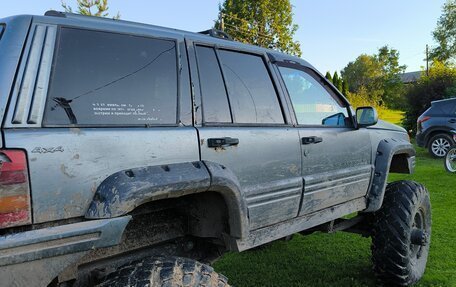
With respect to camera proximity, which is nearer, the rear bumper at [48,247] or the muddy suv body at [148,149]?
the rear bumper at [48,247]

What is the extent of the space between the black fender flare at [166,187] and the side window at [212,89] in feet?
1.13

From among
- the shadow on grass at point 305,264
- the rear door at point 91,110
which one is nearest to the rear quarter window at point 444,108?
the shadow on grass at point 305,264

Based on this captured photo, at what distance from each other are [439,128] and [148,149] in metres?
12.8

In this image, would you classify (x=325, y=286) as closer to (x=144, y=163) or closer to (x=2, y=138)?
(x=144, y=163)

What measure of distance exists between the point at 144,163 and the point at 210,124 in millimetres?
544

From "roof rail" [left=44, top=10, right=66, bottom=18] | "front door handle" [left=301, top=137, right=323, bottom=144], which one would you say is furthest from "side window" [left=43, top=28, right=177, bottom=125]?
"front door handle" [left=301, top=137, right=323, bottom=144]

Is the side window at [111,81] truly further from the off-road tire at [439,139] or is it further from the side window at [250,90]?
the off-road tire at [439,139]

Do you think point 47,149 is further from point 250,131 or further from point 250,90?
point 250,90

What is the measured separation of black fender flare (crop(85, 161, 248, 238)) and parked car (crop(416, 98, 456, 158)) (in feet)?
39.7

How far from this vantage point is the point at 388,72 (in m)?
57.2

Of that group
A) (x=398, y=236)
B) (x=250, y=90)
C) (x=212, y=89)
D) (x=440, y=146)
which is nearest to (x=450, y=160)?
(x=440, y=146)

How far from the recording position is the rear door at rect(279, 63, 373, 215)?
10.6 feet

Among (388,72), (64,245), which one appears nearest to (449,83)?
(64,245)

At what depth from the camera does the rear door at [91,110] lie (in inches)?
72.8
